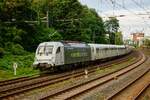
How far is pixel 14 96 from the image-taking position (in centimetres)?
1978

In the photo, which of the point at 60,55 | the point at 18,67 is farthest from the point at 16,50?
the point at 60,55

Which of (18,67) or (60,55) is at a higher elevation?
(60,55)

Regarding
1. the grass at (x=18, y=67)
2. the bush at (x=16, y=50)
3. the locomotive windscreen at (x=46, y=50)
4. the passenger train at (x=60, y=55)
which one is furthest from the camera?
the bush at (x=16, y=50)

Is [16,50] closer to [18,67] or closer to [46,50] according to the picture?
[18,67]

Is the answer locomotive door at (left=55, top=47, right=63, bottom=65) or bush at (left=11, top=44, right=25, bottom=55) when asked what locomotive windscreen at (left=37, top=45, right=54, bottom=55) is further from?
bush at (left=11, top=44, right=25, bottom=55)

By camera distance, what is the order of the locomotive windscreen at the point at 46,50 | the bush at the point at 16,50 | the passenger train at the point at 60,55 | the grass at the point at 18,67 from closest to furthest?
the grass at the point at 18,67
the passenger train at the point at 60,55
the locomotive windscreen at the point at 46,50
the bush at the point at 16,50

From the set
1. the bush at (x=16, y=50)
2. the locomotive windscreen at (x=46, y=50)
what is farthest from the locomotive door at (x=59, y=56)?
the bush at (x=16, y=50)

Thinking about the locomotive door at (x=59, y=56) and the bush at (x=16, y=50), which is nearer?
the locomotive door at (x=59, y=56)

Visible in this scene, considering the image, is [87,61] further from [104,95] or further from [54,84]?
[104,95]

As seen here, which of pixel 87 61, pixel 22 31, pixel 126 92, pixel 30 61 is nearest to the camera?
pixel 126 92

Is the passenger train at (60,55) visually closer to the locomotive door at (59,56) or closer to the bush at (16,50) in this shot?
the locomotive door at (59,56)

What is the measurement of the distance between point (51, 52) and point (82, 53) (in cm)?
947

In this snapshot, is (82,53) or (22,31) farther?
(22,31)

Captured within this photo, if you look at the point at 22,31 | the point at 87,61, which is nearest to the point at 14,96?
the point at 87,61
